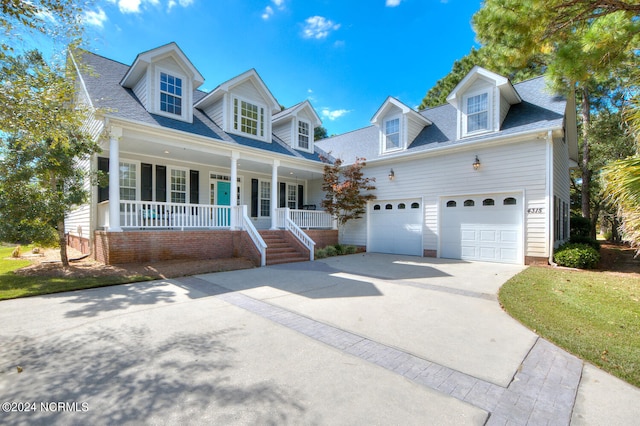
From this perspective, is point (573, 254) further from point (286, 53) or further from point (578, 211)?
point (578, 211)

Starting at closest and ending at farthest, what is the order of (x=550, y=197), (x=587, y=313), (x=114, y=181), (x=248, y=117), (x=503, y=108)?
(x=587, y=313)
(x=114, y=181)
(x=550, y=197)
(x=503, y=108)
(x=248, y=117)

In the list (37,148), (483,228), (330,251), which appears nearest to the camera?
(37,148)

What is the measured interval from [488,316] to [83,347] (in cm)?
564

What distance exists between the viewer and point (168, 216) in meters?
10.3

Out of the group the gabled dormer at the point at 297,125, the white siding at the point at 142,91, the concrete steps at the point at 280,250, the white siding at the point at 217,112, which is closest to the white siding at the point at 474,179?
the gabled dormer at the point at 297,125

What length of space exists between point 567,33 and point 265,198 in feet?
41.3

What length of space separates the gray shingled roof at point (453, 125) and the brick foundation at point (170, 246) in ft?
23.1

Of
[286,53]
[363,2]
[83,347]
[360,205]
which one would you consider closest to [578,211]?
[360,205]

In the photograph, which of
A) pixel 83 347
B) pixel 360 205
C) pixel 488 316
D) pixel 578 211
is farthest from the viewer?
pixel 578 211

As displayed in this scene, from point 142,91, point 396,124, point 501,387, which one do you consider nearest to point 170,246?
point 142,91

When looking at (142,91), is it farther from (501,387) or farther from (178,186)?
(501,387)

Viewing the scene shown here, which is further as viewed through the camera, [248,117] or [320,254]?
[248,117]

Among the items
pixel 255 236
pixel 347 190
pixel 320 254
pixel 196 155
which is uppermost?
pixel 196 155

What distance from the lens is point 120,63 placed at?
12812 millimetres
